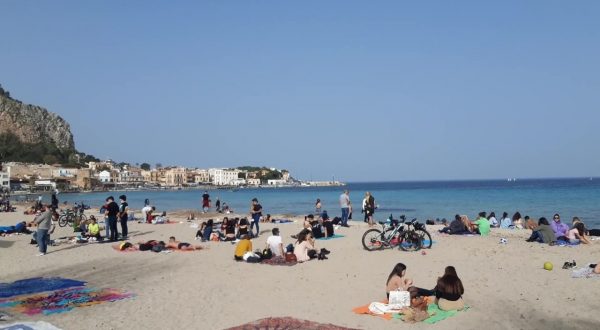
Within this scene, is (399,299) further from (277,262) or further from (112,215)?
(112,215)

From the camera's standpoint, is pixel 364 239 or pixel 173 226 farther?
pixel 173 226

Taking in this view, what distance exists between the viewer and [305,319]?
7762 millimetres

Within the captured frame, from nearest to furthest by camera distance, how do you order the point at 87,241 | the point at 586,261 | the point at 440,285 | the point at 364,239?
the point at 440,285 → the point at 586,261 → the point at 364,239 → the point at 87,241

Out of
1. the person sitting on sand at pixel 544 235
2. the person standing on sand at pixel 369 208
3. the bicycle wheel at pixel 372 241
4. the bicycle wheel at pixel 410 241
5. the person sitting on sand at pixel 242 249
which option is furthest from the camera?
the person standing on sand at pixel 369 208

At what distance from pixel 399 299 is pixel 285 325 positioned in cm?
220

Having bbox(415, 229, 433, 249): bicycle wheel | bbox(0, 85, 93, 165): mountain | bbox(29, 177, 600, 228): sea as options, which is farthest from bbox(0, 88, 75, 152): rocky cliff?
bbox(415, 229, 433, 249): bicycle wheel

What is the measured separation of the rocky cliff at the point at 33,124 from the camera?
482ft

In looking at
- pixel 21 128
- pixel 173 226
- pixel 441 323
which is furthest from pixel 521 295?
pixel 21 128

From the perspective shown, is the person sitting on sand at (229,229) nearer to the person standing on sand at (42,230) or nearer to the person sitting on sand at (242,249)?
the person sitting on sand at (242,249)

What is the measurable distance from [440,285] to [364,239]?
6.49 meters

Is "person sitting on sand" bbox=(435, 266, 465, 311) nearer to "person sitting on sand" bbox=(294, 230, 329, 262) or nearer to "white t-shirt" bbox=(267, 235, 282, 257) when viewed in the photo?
"person sitting on sand" bbox=(294, 230, 329, 262)

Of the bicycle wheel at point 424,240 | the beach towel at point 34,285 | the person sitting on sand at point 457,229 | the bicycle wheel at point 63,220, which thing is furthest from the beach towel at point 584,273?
the bicycle wheel at point 63,220

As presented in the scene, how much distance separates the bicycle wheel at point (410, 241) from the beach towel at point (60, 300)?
7885 mm

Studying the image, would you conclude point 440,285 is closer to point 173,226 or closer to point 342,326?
point 342,326
